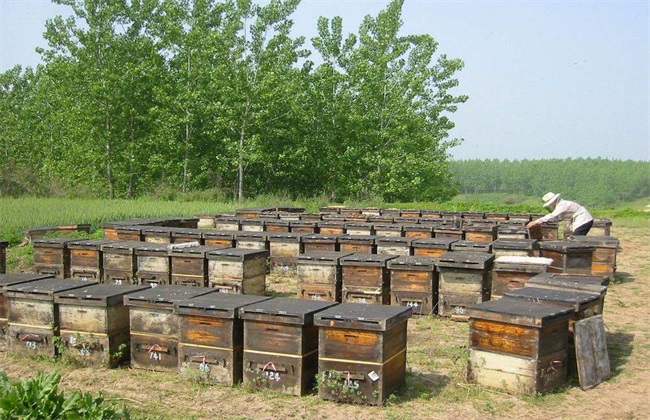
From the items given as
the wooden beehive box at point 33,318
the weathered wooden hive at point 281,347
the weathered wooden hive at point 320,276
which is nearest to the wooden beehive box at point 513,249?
the weathered wooden hive at point 320,276

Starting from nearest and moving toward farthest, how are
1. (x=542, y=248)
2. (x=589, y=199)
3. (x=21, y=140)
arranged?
(x=542, y=248) → (x=21, y=140) → (x=589, y=199)

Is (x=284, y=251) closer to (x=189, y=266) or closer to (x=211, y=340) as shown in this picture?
(x=189, y=266)

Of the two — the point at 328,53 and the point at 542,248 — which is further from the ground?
the point at 328,53

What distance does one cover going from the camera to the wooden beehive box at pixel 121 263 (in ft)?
39.8

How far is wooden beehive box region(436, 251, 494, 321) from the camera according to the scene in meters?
10.1

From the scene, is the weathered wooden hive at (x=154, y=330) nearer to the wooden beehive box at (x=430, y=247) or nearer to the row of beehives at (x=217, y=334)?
the row of beehives at (x=217, y=334)

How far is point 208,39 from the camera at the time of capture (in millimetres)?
36438

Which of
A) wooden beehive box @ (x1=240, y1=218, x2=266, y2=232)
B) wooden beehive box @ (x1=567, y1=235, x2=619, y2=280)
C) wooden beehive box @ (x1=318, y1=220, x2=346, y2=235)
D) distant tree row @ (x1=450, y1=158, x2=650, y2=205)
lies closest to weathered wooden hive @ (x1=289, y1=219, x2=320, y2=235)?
wooden beehive box @ (x1=318, y1=220, x2=346, y2=235)

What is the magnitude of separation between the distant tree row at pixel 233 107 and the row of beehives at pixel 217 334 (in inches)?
1109

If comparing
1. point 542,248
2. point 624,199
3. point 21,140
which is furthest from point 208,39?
point 624,199

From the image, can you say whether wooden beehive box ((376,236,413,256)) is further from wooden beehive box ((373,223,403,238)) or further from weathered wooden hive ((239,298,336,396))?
weathered wooden hive ((239,298,336,396))

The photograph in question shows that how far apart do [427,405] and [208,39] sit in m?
32.9

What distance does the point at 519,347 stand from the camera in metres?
6.89

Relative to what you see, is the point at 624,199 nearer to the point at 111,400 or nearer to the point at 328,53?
the point at 328,53
